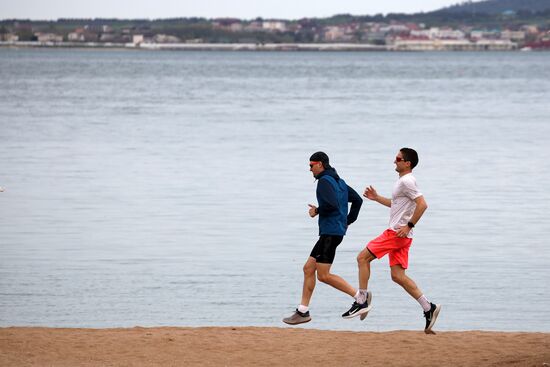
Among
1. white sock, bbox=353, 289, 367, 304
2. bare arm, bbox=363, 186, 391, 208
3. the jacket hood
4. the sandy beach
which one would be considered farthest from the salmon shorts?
the sandy beach

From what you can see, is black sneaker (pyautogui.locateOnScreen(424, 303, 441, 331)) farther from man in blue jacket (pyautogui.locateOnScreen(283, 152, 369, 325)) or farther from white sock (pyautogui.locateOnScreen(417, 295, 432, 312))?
man in blue jacket (pyautogui.locateOnScreen(283, 152, 369, 325))

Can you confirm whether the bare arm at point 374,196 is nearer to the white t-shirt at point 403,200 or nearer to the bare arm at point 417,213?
the white t-shirt at point 403,200

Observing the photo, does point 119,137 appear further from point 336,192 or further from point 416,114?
point 336,192

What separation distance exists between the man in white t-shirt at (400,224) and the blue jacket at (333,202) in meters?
0.20

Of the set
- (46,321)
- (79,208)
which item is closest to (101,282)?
(46,321)

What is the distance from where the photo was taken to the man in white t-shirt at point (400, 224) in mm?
10539

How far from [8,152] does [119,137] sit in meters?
6.83

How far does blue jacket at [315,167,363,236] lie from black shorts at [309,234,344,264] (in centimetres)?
5

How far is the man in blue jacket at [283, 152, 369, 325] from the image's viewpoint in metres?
10.6

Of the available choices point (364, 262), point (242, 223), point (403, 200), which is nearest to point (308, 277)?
point (364, 262)

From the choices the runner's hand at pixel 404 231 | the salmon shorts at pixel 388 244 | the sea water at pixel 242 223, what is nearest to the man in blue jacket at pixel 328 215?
the salmon shorts at pixel 388 244

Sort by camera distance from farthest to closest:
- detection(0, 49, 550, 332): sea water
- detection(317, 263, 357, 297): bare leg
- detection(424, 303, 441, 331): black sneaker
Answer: detection(0, 49, 550, 332): sea water
detection(424, 303, 441, 331): black sneaker
detection(317, 263, 357, 297): bare leg

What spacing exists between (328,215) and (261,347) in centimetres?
135

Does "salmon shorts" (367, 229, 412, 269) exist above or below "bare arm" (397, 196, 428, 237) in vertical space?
below
